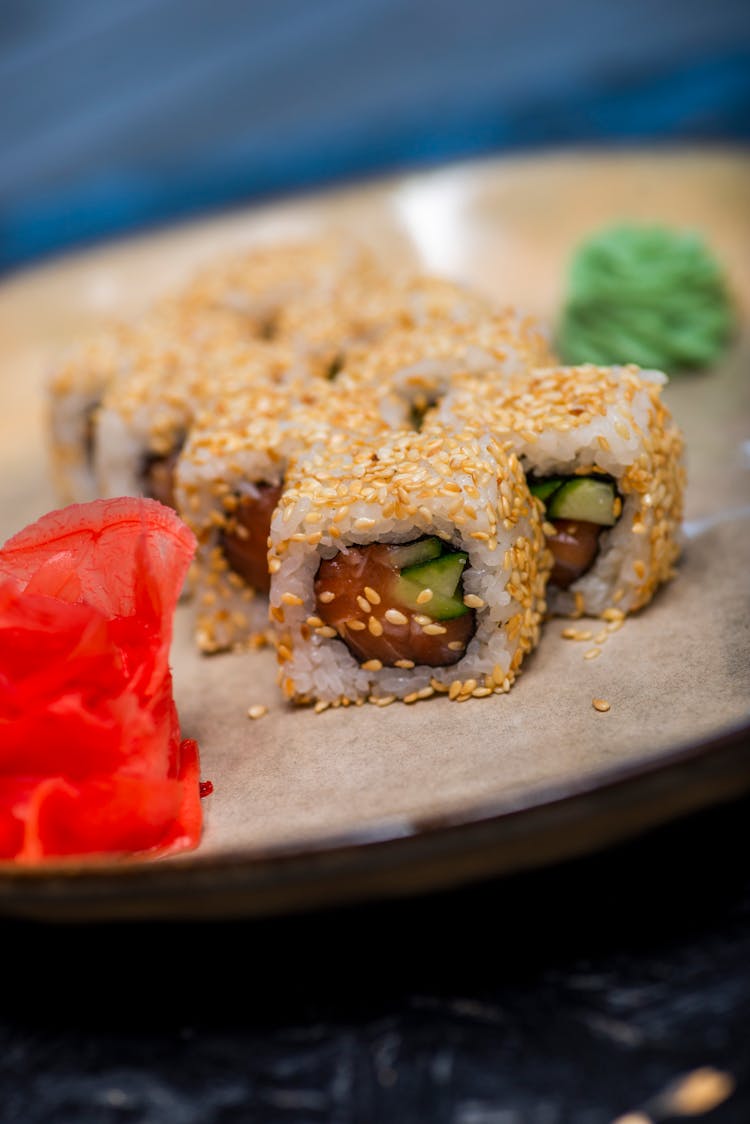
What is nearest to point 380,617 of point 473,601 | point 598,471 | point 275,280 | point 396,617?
point 396,617

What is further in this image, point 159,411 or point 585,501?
point 159,411

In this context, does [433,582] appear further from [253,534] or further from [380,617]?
[253,534]

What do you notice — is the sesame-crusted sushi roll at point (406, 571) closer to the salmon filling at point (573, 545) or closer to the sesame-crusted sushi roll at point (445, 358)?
the salmon filling at point (573, 545)

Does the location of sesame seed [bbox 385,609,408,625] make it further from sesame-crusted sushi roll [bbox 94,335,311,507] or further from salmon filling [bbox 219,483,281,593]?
sesame-crusted sushi roll [bbox 94,335,311,507]

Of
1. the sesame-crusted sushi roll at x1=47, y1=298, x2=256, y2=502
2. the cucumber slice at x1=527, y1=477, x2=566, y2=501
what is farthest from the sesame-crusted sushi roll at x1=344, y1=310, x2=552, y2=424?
the sesame-crusted sushi roll at x1=47, y1=298, x2=256, y2=502

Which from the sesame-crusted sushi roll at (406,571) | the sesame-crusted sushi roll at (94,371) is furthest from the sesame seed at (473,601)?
the sesame-crusted sushi roll at (94,371)

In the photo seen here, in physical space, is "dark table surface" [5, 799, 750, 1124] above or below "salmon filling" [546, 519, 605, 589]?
A: below
